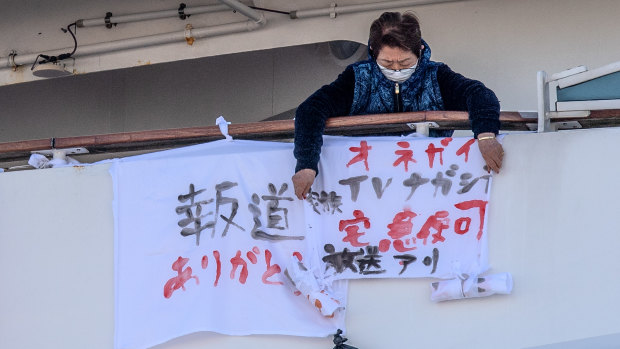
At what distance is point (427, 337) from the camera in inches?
119

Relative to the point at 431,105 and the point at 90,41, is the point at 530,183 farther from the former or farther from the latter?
the point at 90,41

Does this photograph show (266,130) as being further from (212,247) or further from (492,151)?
(492,151)

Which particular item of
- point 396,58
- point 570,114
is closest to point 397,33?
point 396,58

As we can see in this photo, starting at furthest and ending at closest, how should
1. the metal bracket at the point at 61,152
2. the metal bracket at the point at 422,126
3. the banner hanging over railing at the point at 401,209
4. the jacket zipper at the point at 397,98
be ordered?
1. the metal bracket at the point at 61,152
2. the jacket zipper at the point at 397,98
3. the metal bracket at the point at 422,126
4. the banner hanging over railing at the point at 401,209

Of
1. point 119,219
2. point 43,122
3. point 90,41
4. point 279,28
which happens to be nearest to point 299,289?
point 119,219

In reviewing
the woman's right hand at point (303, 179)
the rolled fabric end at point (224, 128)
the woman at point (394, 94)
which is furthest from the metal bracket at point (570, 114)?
the rolled fabric end at point (224, 128)

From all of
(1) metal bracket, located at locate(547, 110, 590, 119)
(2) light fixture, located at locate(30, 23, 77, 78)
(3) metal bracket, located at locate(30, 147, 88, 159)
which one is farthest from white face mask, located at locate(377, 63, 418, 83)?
(2) light fixture, located at locate(30, 23, 77, 78)

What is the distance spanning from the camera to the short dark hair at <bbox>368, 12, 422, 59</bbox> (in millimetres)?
3195

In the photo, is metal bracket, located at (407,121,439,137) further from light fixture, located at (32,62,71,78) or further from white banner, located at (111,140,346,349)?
light fixture, located at (32,62,71,78)

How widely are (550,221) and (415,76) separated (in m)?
0.69

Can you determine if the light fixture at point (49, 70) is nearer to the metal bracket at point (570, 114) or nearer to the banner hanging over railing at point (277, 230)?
the banner hanging over railing at point (277, 230)

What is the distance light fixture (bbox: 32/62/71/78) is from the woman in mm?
2421

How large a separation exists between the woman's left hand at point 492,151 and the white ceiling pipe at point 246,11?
2.05 m

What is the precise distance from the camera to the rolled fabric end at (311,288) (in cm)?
305
